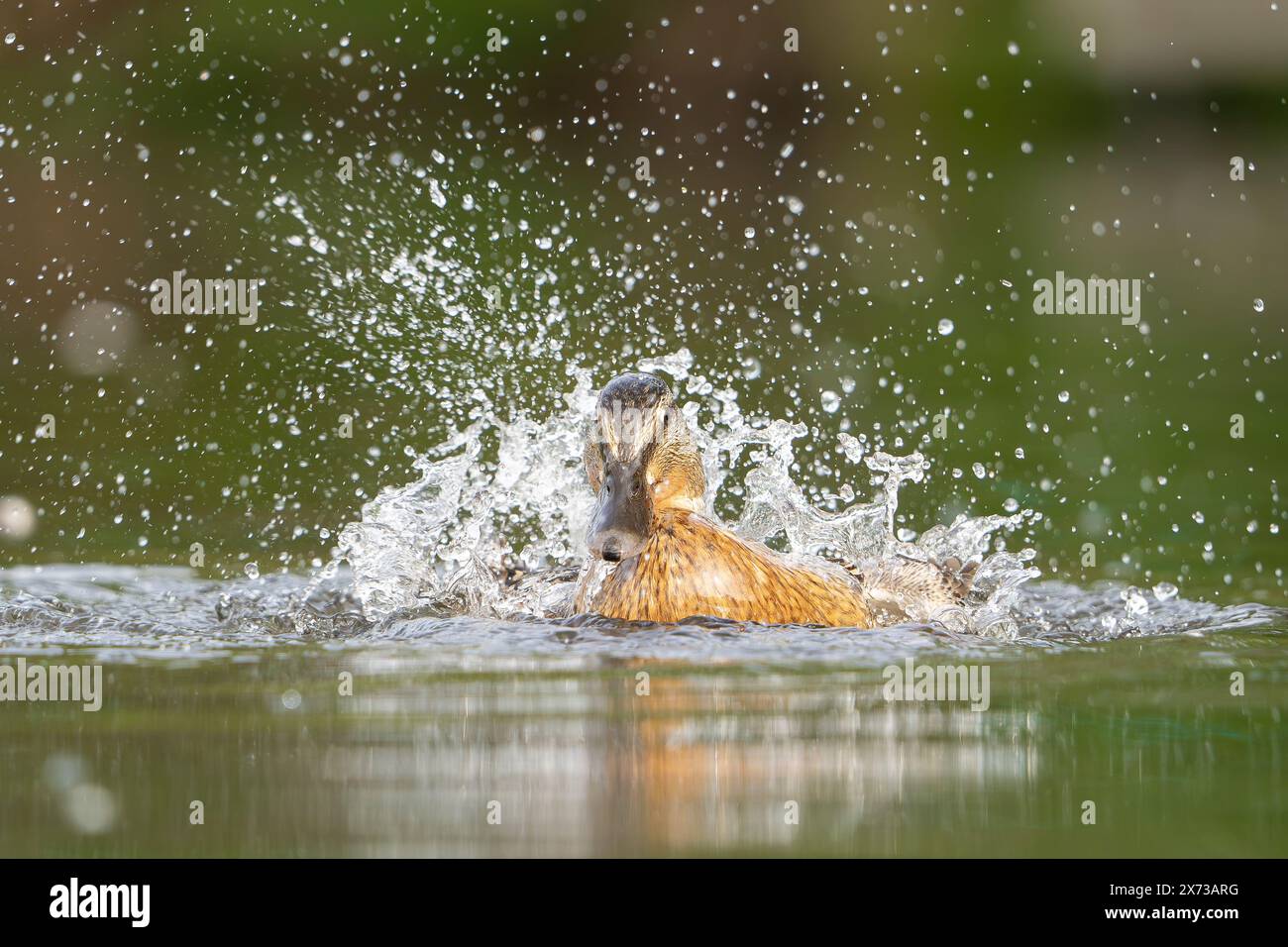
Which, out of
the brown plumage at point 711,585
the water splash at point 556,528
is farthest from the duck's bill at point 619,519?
the water splash at point 556,528

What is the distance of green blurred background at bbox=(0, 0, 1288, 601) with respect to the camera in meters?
10.6

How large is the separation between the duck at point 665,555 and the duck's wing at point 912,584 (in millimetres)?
99

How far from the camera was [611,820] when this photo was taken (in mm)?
3682

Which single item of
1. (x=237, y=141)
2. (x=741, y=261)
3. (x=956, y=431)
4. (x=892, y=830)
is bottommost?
(x=892, y=830)

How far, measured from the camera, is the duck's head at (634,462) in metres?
6.15

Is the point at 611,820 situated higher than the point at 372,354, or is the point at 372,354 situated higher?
the point at 372,354

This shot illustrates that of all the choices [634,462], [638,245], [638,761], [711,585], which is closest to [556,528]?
[634,462]

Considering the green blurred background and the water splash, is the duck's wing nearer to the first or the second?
the water splash

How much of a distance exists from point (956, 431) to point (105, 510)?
5.01 m

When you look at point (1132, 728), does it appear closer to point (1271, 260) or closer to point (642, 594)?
point (642, 594)

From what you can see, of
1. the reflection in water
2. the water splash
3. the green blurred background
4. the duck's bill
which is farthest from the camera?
the green blurred background

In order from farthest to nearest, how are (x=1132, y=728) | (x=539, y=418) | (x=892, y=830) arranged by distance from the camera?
(x=539, y=418), (x=1132, y=728), (x=892, y=830)

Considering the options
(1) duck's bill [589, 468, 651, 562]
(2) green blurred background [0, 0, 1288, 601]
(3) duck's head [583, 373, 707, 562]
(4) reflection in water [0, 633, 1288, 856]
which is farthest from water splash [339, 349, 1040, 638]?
(2) green blurred background [0, 0, 1288, 601]

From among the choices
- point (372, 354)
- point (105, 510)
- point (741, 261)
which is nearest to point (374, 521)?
point (105, 510)
